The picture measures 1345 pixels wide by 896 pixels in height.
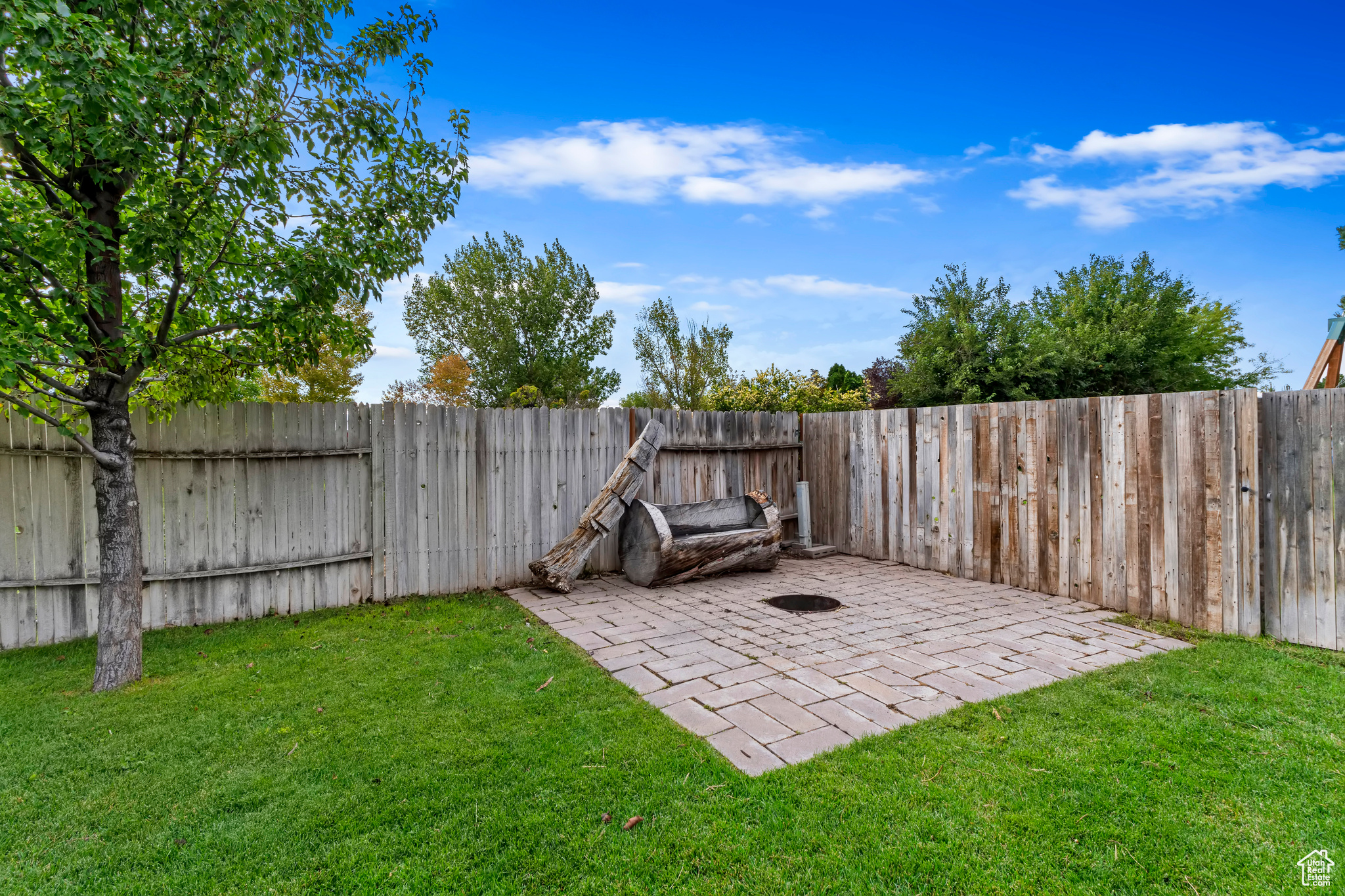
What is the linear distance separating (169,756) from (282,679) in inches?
38.6

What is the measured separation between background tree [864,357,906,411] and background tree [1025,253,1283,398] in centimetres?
403

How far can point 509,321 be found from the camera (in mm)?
25906

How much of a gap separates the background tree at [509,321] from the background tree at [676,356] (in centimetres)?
296

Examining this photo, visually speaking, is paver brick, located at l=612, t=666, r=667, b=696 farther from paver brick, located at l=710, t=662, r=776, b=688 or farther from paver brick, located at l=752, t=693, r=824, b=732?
paver brick, located at l=752, t=693, r=824, b=732

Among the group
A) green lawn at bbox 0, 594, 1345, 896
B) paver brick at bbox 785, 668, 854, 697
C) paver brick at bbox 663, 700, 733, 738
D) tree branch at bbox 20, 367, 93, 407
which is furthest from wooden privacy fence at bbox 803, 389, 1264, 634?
tree branch at bbox 20, 367, 93, 407

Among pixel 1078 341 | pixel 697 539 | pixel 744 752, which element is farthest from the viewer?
pixel 1078 341

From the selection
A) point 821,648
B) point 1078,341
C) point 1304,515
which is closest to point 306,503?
A: point 821,648

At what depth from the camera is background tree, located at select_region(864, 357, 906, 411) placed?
60.9ft

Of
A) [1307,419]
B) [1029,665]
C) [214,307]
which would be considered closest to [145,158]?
[214,307]

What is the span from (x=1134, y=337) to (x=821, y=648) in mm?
14758

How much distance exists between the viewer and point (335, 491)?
18.1 ft

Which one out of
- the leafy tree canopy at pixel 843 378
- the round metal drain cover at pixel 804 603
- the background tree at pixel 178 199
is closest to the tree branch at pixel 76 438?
the background tree at pixel 178 199

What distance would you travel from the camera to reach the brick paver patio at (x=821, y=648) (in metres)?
3.14

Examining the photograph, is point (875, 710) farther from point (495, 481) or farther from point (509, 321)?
point (509, 321)
